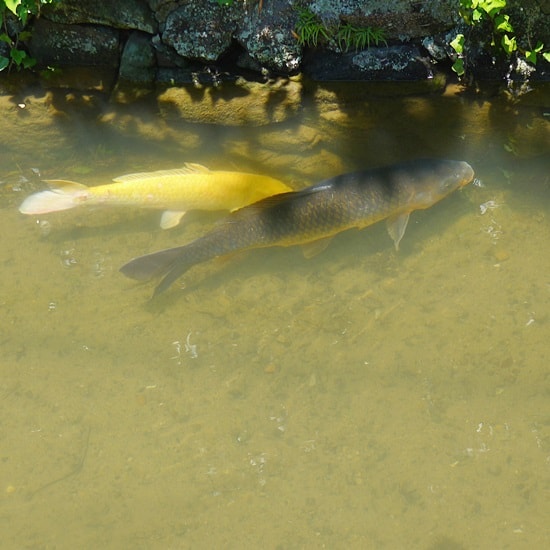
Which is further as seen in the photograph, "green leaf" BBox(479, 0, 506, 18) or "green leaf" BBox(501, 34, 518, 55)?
"green leaf" BBox(501, 34, 518, 55)

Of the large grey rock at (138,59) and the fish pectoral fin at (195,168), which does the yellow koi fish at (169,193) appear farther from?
the large grey rock at (138,59)

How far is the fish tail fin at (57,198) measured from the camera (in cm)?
492

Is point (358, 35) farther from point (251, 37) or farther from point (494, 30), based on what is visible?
point (494, 30)

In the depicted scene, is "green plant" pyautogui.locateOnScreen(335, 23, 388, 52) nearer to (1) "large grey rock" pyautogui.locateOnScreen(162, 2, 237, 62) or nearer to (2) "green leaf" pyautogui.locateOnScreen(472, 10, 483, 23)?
(2) "green leaf" pyautogui.locateOnScreen(472, 10, 483, 23)

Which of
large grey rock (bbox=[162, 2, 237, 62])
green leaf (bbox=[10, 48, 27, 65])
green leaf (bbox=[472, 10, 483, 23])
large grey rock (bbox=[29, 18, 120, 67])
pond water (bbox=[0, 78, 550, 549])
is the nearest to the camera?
pond water (bbox=[0, 78, 550, 549])

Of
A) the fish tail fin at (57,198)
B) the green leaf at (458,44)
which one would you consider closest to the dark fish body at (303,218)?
the fish tail fin at (57,198)

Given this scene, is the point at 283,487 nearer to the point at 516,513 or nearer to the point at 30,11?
the point at 516,513

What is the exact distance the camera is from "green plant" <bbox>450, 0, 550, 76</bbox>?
4.55 m

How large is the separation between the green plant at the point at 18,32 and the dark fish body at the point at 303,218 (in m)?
2.15

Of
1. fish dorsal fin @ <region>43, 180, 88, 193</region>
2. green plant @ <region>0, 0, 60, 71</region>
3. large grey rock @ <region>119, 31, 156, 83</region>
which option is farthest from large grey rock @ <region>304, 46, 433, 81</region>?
green plant @ <region>0, 0, 60, 71</region>

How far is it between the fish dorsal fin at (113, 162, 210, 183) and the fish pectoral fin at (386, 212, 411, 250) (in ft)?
4.96

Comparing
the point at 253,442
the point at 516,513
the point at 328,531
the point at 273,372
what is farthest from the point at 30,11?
the point at 516,513

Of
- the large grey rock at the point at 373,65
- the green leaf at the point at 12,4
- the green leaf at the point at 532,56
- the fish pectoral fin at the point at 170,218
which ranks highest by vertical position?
the green leaf at the point at 12,4

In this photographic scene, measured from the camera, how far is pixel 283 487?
372cm
